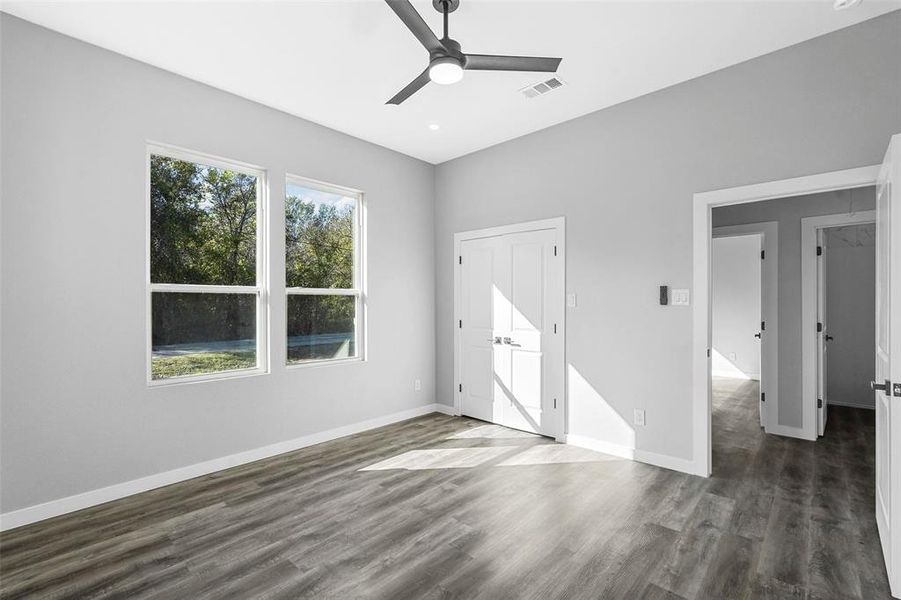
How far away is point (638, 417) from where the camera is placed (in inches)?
147

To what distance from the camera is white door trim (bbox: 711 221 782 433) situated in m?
4.36

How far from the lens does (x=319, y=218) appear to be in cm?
443

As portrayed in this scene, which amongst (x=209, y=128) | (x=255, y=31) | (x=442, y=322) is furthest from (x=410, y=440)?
(x=255, y=31)

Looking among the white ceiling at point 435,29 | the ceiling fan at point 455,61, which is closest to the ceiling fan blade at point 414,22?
the ceiling fan at point 455,61

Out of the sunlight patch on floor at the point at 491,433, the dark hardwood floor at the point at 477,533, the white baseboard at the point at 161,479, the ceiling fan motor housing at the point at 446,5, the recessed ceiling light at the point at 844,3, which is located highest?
the ceiling fan motor housing at the point at 446,5

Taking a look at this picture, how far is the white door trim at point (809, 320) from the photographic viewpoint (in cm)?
415

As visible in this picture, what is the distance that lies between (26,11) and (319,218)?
7.82 feet

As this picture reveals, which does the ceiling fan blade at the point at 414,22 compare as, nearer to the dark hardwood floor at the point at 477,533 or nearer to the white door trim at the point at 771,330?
the dark hardwood floor at the point at 477,533

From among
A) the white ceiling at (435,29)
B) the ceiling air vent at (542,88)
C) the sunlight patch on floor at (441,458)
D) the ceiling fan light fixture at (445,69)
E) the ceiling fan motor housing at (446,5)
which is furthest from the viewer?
the sunlight patch on floor at (441,458)

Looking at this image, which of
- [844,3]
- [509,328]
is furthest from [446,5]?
[509,328]

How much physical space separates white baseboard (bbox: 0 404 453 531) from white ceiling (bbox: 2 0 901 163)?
3.12m

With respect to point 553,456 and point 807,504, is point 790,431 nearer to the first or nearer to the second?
point 807,504

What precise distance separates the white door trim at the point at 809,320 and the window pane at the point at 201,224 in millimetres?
5334

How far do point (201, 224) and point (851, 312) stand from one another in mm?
7847
